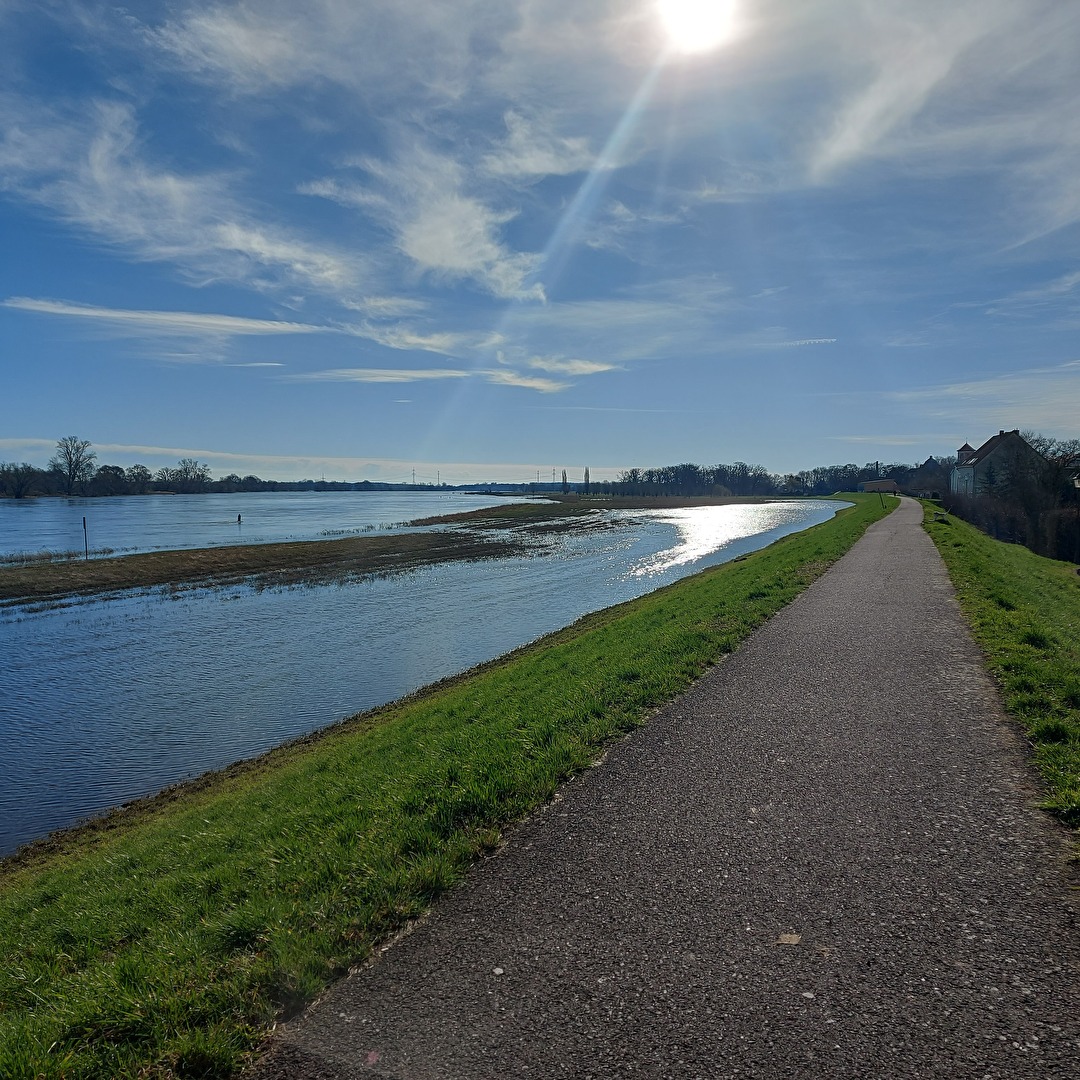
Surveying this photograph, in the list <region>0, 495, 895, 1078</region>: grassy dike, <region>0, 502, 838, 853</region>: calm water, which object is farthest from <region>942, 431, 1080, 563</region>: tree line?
<region>0, 495, 895, 1078</region>: grassy dike

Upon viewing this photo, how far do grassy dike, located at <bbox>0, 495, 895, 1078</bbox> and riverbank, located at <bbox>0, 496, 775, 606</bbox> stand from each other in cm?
2520

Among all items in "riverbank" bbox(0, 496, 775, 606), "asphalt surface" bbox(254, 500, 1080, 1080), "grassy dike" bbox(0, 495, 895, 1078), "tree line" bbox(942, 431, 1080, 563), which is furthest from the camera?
"tree line" bbox(942, 431, 1080, 563)

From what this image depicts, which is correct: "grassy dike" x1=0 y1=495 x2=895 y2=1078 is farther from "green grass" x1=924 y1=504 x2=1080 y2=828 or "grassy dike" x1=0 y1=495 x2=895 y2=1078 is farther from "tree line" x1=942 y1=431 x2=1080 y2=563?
"tree line" x1=942 y1=431 x2=1080 y2=563

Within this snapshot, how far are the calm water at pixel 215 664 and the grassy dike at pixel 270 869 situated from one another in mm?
1893

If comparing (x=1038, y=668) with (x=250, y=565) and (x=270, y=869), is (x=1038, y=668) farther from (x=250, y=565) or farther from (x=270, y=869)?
(x=250, y=565)

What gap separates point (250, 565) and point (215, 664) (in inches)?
914

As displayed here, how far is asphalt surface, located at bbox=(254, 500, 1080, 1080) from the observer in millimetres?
2934

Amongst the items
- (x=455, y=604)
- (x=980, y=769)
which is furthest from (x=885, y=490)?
(x=980, y=769)

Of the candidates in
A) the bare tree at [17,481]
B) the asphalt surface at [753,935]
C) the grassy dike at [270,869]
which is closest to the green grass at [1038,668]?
the asphalt surface at [753,935]

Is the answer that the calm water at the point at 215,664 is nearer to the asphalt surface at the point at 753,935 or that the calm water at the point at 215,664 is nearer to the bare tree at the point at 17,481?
the asphalt surface at the point at 753,935

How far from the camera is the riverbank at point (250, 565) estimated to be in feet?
107

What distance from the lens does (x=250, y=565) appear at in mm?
40250

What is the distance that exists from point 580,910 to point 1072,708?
18.6ft

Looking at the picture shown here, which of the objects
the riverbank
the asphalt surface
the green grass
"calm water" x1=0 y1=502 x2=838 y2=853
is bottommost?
"calm water" x1=0 y1=502 x2=838 y2=853
